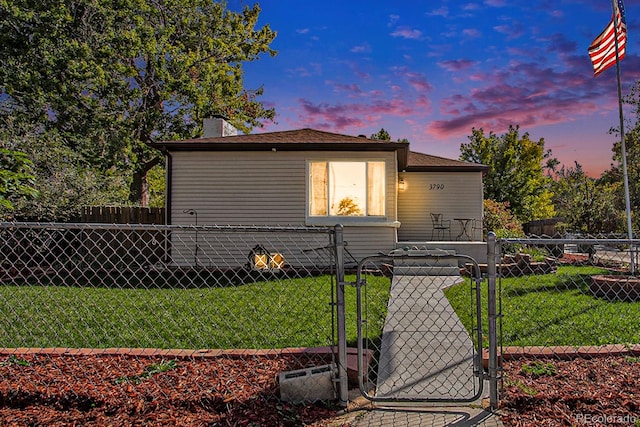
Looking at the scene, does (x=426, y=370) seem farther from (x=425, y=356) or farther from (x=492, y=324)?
(x=492, y=324)

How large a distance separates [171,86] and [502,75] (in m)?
14.3

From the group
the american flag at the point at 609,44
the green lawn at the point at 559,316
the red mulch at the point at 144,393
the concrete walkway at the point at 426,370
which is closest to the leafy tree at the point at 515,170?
the american flag at the point at 609,44

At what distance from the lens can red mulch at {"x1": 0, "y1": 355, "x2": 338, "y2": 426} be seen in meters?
2.56

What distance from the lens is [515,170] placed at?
24.0m

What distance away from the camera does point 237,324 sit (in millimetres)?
4832

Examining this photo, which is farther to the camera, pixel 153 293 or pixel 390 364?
pixel 153 293

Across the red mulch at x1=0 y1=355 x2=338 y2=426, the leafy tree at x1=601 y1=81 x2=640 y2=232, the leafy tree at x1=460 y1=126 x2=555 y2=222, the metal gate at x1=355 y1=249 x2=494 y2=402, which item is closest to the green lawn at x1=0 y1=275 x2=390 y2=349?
the metal gate at x1=355 y1=249 x2=494 y2=402

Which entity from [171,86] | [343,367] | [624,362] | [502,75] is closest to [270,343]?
[343,367]

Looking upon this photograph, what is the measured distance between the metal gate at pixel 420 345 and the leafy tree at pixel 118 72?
15.6 metres

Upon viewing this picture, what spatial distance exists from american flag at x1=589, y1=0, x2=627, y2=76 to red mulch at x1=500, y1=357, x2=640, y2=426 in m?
9.69

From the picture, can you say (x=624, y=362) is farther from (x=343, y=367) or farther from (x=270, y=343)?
(x=270, y=343)

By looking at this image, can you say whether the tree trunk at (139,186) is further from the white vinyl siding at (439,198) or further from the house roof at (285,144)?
the white vinyl siding at (439,198)

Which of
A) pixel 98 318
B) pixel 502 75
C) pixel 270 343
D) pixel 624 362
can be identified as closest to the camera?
pixel 624 362

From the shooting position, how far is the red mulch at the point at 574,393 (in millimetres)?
2486
